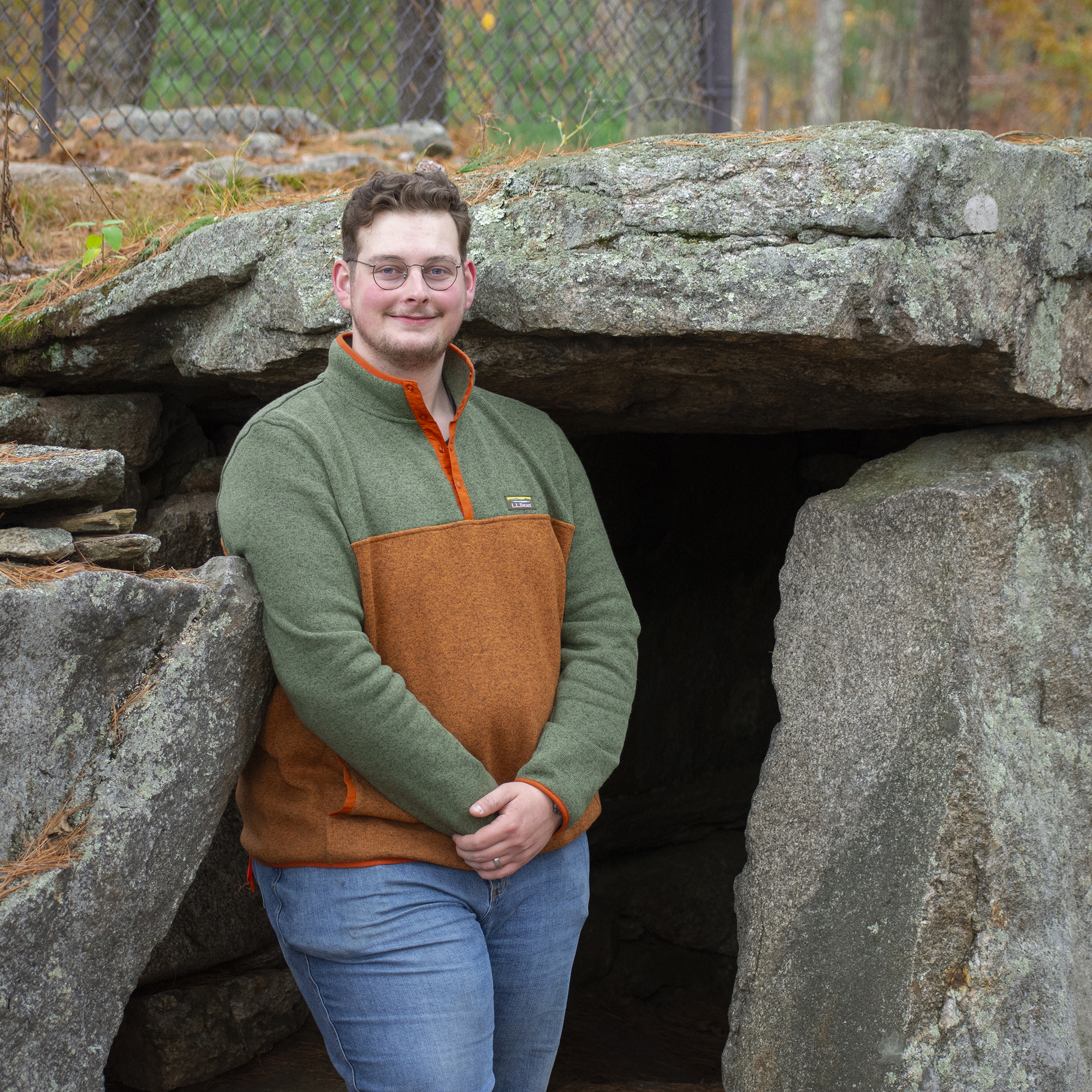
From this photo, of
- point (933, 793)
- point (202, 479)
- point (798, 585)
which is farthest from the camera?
point (202, 479)

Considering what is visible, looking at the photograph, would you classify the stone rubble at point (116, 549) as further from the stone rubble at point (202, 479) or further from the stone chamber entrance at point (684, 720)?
the stone chamber entrance at point (684, 720)

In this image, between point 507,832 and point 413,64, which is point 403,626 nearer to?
point 507,832

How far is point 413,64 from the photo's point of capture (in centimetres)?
580

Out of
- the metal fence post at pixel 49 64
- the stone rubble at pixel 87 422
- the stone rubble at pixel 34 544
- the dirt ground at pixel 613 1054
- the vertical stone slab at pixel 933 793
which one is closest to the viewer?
the stone rubble at pixel 34 544

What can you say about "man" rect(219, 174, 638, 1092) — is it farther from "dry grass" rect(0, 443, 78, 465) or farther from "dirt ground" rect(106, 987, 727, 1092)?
"dirt ground" rect(106, 987, 727, 1092)

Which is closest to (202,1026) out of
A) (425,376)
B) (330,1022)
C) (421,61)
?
(330,1022)

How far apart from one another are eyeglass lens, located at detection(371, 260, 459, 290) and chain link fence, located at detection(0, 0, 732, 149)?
306cm

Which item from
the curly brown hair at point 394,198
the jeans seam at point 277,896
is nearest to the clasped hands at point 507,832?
the jeans seam at point 277,896

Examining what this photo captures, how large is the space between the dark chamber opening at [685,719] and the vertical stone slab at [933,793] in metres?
1.72

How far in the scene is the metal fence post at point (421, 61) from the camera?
5.52m

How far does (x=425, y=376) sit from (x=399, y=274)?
22 centimetres

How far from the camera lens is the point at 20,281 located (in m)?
3.42

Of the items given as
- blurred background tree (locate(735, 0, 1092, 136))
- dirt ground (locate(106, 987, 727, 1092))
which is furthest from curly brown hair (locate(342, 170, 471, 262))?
blurred background tree (locate(735, 0, 1092, 136))

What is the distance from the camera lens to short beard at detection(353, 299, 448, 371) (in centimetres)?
219
